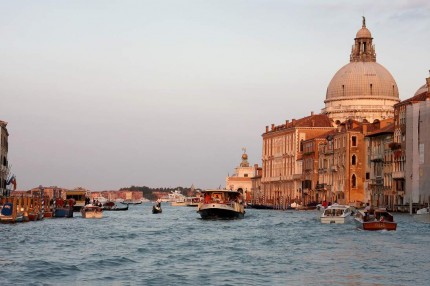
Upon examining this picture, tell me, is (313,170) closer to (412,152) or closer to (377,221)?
(412,152)

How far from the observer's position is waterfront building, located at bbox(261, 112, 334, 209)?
486 feet

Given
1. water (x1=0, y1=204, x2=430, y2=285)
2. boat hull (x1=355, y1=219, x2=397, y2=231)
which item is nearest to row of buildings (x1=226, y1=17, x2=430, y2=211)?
boat hull (x1=355, y1=219, x2=397, y2=231)

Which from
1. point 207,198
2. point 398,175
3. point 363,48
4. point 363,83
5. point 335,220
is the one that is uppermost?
point 363,48

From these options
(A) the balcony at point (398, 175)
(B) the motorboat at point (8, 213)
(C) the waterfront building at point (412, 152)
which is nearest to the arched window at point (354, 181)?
(A) the balcony at point (398, 175)

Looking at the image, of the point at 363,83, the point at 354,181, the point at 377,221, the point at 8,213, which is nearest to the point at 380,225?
the point at 377,221

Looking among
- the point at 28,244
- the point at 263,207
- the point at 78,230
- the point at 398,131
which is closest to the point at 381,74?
the point at 263,207

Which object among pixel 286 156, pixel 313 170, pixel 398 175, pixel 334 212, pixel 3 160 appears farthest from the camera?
pixel 286 156

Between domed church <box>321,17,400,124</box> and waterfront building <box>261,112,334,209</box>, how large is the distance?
3037mm

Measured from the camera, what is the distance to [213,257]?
38.9 metres

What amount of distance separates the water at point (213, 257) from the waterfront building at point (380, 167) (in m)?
53.4

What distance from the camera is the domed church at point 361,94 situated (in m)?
151

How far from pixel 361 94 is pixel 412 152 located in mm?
51745

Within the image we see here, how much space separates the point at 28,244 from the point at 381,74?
116m

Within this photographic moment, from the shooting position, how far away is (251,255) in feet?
131
